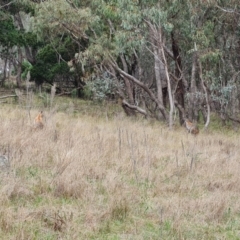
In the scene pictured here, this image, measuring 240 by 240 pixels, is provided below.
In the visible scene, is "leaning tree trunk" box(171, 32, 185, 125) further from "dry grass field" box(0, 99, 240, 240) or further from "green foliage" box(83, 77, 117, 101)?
"dry grass field" box(0, 99, 240, 240)

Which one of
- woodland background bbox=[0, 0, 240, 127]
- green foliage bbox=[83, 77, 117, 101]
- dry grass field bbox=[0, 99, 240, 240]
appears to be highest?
woodland background bbox=[0, 0, 240, 127]

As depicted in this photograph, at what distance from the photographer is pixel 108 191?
18.0 ft

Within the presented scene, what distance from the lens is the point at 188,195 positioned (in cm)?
586

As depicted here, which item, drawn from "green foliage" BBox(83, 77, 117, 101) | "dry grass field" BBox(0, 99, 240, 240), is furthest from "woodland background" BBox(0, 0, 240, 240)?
"green foliage" BBox(83, 77, 117, 101)

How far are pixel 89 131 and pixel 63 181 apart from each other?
454 centimetres

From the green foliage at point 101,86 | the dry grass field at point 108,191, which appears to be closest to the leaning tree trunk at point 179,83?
the green foliage at point 101,86

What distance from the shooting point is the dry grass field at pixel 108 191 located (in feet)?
14.5

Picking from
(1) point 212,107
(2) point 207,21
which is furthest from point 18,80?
(2) point 207,21

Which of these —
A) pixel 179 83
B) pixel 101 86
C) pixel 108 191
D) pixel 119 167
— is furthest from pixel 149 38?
pixel 108 191

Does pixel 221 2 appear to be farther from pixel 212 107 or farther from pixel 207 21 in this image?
pixel 212 107

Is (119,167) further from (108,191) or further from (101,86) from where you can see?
(101,86)

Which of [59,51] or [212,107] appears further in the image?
[212,107]

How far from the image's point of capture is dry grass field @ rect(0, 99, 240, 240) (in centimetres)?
441

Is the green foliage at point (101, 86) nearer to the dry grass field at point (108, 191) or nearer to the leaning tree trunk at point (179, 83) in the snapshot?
the leaning tree trunk at point (179, 83)
